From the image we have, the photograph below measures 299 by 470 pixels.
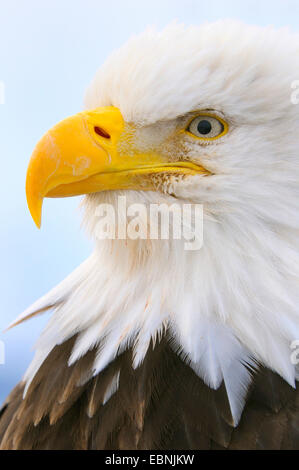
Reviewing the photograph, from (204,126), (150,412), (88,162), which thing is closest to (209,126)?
(204,126)

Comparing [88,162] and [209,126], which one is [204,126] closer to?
[209,126]

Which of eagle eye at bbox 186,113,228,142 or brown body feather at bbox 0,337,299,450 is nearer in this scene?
brown body feather at bbox 0,337,299,450

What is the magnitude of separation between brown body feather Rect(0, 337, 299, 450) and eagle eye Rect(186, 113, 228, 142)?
0.82 m

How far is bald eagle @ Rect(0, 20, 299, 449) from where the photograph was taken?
2369 millimetres

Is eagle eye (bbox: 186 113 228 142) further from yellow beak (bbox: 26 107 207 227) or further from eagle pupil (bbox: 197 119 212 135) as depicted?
yellow beak (bbox: 26 107 207 227)

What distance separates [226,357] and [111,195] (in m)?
0.77

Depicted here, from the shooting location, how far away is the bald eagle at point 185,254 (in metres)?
2.37

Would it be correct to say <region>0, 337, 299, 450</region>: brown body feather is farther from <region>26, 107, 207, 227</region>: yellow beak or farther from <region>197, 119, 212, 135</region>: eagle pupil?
<region>197, 119, 212, 135</region>: eagle pupil

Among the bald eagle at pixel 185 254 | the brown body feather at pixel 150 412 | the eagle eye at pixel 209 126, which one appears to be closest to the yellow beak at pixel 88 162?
the bald eagle at pixel 185 254

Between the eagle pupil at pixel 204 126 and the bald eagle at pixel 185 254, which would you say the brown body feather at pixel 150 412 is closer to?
the bald eagle at pixel 185 254

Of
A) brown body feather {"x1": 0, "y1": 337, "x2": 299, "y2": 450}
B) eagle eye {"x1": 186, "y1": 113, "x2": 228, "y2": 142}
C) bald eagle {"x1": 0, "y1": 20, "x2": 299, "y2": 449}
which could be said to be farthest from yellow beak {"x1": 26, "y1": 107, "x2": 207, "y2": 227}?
brown body feather {"x1": 0, "y1": 337, "x2": 299, "y2": 450}

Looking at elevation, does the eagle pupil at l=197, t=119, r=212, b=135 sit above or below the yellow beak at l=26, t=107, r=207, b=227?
above

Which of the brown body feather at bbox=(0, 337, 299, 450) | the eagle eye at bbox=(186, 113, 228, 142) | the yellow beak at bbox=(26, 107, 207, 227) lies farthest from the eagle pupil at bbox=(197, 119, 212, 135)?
the brown body feather at bbox=(0, 337, 299, 450)
